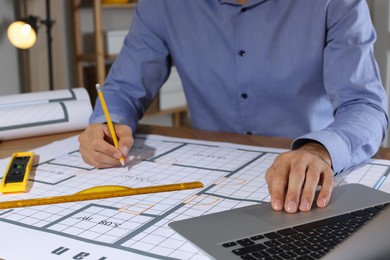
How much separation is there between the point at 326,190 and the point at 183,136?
524mm

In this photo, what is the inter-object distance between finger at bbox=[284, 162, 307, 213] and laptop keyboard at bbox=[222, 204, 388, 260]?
2.0 inches

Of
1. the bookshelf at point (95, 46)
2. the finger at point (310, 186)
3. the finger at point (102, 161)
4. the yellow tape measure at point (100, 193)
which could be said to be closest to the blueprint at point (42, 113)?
the finger at point (102, 161)

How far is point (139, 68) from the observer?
1.38 metres

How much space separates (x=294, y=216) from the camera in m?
0.71

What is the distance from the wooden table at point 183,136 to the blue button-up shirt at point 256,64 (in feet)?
0.21

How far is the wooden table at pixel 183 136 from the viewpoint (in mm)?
1141

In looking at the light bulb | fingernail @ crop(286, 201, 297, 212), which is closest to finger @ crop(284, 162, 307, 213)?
fingernail @ crop(286, 201, 297, 212)

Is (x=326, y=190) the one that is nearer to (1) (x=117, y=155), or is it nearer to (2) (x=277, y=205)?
(2) (x=277, y=205)

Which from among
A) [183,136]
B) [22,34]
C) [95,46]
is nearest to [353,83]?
[183,136]

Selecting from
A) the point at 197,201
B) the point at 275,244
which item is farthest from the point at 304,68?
the point at 275,244

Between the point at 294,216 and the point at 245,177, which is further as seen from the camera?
the point at 245,177

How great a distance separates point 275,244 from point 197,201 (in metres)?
0.22

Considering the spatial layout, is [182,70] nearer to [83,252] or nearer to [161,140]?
[161,140]

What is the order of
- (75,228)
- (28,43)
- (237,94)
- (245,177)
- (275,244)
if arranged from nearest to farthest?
(275,244)
(75,228)
(245,177)
(237,94)
(28,43)
